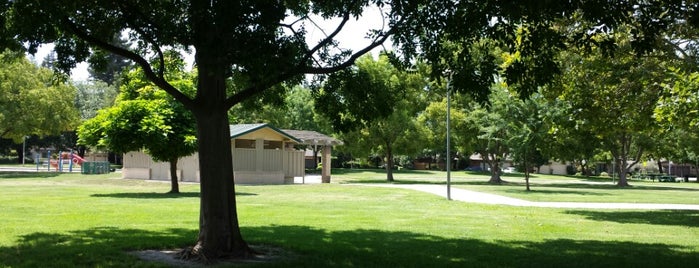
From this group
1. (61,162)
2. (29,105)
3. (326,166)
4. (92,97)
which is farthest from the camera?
(92,97)

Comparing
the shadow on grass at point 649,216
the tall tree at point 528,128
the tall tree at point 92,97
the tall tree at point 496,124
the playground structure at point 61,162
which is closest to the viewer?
the shadow on grass at point 649,216

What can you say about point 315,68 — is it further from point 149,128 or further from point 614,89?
point 149,128

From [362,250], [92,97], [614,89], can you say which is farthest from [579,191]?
[92,97]

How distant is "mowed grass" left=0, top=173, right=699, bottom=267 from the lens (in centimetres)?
922

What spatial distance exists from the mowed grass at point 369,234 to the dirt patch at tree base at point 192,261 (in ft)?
0.50

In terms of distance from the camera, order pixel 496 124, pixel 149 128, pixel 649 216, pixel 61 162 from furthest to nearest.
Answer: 1. pixel 61 162
2. pixel 496 124
3. pixel 149 128
4. pixel 649 216

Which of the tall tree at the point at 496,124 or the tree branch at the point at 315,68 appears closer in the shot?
the tree branch at the point at 315,68

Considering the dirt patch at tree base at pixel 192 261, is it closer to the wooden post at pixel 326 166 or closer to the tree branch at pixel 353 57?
the tree branch at pixel 353 57

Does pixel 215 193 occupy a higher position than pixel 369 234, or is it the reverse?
pixel 215 193

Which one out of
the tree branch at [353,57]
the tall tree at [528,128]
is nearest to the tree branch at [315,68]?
the tree branch at [353,57]

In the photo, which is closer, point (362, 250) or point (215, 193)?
point (215, 193)

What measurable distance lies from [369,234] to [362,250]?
2409 mm

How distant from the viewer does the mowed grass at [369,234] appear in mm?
9219

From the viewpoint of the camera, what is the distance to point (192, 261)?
8.93 meters
